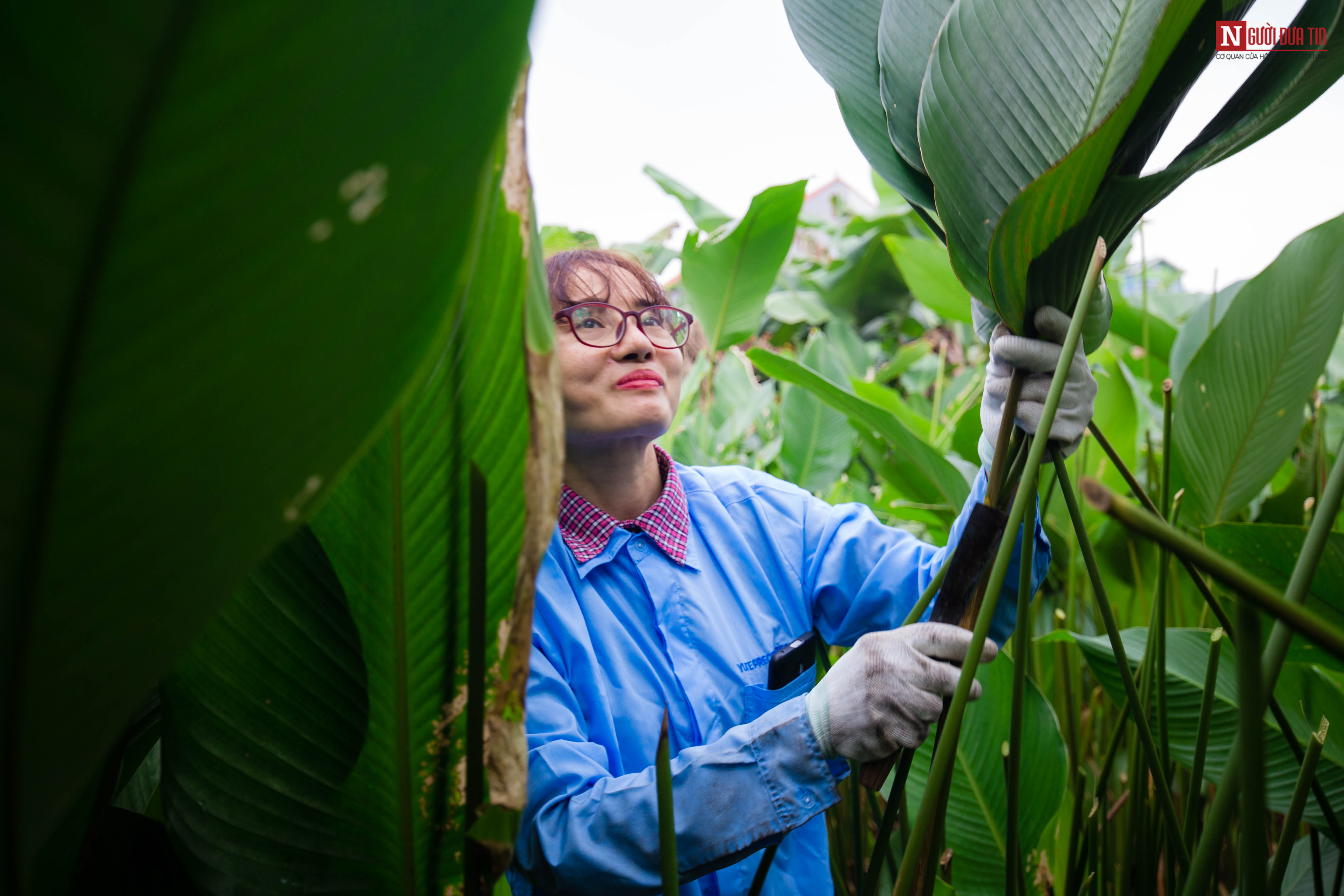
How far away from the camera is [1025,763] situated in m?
0.67

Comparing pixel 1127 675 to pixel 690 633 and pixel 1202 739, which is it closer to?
pixel 1202 739

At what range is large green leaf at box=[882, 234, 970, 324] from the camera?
1180 mm

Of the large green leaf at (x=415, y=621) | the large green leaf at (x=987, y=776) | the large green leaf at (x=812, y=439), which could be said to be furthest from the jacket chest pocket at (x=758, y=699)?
the large green leaf at (x=812, y=439)

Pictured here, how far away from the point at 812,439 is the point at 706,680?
786 mm

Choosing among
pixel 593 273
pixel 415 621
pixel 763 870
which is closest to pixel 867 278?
pixel 593 273

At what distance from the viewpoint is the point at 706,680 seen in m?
0.71

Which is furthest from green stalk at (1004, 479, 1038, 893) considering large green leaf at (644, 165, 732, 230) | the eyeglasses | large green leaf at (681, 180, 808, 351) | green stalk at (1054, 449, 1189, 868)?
large green leaf at (644, 165, 732, 230)

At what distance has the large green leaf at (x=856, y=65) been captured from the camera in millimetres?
447

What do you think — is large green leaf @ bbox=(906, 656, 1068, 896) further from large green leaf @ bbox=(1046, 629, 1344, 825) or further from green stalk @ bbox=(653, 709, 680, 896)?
green stalk @ bbox=(653, 709, 680, 896)

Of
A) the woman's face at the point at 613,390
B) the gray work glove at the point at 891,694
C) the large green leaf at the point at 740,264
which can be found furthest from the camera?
the large green leaf at the point at 740,264

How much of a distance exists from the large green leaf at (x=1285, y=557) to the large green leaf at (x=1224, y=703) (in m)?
0.06

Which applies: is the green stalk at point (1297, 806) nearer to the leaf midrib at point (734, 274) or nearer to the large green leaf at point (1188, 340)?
the large green leaf at point (1188, 340)

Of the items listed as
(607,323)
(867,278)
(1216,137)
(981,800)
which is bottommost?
(981,800)

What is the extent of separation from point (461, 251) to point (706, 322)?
1.25m
